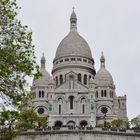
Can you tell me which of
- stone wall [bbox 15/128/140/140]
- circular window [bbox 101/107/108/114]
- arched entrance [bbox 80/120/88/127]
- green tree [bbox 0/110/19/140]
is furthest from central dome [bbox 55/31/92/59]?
green tree [bbox 0/110/19/140]

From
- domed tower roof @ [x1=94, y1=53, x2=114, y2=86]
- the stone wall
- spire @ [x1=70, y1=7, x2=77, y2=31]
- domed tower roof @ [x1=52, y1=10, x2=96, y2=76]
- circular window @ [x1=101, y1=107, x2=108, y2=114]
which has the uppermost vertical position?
spire @ [x1=70, y1=7, x2=77, y2=31]

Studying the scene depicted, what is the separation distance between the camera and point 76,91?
114312 mm

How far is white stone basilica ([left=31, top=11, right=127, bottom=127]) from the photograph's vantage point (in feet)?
367

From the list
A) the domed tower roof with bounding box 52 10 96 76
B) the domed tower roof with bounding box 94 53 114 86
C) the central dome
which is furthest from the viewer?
the central dome

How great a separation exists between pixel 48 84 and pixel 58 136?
175ft

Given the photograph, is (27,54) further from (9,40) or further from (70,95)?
(70,95)

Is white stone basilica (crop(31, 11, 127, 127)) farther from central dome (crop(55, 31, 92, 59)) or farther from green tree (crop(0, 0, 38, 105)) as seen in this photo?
green tree (crop(0, 0, 38, 105))

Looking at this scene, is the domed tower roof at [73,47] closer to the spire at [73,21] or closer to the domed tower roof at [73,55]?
the domed tower roof at [73,55]

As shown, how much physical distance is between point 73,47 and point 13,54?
9850 centimetres

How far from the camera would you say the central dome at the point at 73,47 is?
127 metres

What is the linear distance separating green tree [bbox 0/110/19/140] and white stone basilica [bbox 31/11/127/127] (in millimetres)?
73760

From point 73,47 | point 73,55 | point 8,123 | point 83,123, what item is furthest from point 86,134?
point 73,47

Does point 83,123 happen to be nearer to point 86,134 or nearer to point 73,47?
point 73,47

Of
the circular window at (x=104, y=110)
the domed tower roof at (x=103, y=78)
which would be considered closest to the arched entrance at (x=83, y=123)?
the circular window at (x=104, y=110)
